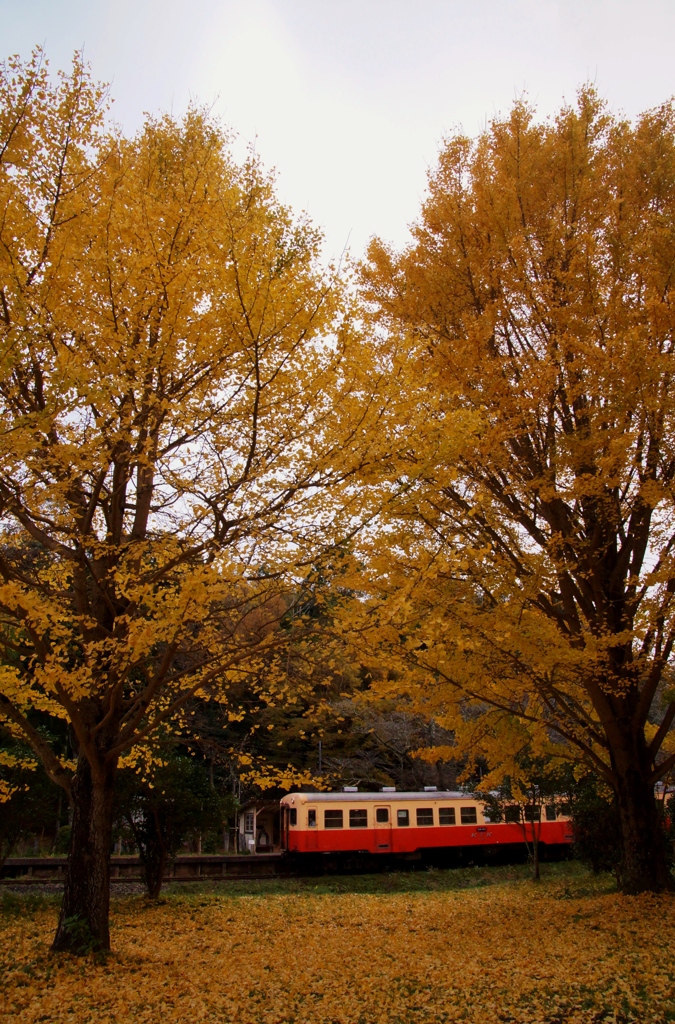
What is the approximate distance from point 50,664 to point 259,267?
9.40 feet

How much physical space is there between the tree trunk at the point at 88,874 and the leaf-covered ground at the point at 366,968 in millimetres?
169

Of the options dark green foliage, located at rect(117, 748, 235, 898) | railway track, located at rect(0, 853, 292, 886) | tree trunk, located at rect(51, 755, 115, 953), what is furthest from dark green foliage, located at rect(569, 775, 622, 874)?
tree trunk, located at rect(51, 755, 115, 953)

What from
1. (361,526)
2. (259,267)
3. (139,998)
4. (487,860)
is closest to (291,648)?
(361,526)

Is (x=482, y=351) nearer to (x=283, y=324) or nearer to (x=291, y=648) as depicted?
(x=283, y=324)

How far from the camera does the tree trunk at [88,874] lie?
5352 millimetres

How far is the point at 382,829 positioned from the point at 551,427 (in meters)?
14.0

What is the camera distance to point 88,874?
5.46 metres

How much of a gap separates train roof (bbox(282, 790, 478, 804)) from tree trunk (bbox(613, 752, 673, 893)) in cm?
1043

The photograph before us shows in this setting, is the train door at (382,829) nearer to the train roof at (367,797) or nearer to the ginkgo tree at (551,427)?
the train roof at (367,797)

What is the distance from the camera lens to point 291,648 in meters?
6.23

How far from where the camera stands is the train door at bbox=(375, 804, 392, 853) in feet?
57.6

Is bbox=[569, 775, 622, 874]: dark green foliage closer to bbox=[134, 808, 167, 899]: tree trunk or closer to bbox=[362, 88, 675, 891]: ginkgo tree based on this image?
bbox=[362, 88, 675, 891]: ginkgo tree

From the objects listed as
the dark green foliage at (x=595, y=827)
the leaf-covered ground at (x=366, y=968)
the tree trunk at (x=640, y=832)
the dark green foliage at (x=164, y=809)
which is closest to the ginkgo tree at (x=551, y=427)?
the tree trunk at (x=640, y=832)

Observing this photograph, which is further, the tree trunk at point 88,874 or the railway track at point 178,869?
the railway track at point 178,869
